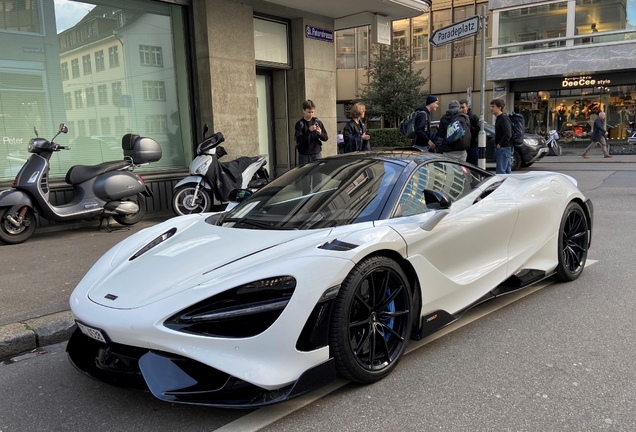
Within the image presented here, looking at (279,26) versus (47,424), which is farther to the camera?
(279,26)

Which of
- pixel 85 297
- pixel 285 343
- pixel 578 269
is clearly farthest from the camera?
pixel 578 269

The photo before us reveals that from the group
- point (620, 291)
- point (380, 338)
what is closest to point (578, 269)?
point (620, 291)

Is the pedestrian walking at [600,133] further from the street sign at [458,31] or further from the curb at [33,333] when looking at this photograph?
the curb at [33,333]

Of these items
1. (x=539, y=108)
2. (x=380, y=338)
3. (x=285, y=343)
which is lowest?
(x=380, y=338)

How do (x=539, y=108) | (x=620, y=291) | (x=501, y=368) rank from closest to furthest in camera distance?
(x=501, y=368)
(x=620, y=291)
(x=539, y=108)

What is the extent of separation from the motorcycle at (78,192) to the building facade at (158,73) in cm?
58

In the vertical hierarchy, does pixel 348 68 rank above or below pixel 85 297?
above

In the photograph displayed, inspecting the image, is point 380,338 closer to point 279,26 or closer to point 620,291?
point 620,291

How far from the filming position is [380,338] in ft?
9.64

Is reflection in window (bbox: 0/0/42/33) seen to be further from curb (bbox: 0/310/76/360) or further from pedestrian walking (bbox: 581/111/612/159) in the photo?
pedestrian walking (bbox: 581/111/612/159)

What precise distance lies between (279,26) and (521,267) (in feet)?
25.6

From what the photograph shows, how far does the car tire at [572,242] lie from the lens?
14.8 ft

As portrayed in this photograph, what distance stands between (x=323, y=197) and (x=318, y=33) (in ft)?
26.2

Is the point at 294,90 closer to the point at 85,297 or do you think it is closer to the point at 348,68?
the point at 85,297
